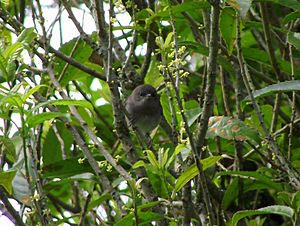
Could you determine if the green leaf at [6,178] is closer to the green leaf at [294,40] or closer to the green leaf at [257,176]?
the green leaf at [257,176]

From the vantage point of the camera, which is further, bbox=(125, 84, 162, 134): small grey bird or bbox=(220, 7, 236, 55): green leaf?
bbox=(125, 84, 162, 134): small grey bird

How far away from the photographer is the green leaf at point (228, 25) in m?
3.56

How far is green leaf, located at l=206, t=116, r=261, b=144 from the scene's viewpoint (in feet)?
12.0

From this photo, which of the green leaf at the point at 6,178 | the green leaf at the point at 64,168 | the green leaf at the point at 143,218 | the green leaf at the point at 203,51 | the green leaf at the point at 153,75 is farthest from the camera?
the green leaf at the point at 153,75

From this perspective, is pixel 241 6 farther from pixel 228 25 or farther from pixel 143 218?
pixel 143 218

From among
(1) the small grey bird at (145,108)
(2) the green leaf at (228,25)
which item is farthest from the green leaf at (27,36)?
(1) the small grey bird at (145,108)

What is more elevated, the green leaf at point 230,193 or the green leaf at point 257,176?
the green leaf at point 257,176

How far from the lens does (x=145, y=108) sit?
5730mm

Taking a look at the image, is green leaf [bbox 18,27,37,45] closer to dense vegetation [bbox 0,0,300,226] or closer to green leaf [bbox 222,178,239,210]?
dense vegetation [bbox 0,0,300,226]

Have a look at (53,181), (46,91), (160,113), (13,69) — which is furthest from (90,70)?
(160,113)

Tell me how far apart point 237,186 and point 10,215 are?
137 cm

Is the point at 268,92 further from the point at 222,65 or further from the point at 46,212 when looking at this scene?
the point at 46,212

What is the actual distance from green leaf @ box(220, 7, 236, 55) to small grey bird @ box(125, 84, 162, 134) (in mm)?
1405

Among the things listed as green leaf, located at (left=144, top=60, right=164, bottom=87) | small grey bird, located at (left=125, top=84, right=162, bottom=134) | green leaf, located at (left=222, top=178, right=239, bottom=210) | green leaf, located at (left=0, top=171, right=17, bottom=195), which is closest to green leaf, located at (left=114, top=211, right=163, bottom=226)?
green leaf, located at (left=0, top=171, right=17, bottom=195)
